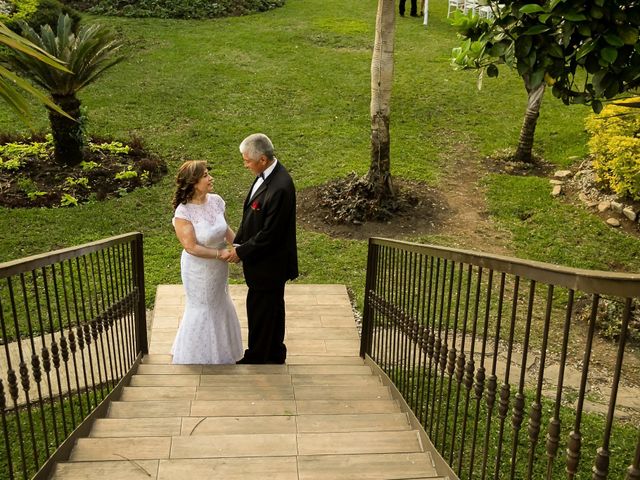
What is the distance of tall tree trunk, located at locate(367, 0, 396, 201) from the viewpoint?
28.7 feet

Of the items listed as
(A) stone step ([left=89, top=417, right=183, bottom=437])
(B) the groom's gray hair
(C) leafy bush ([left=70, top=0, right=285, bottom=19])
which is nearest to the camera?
(A) stone step ([left=89, top=417, right=183, bottom=437])

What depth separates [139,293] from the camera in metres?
5.50

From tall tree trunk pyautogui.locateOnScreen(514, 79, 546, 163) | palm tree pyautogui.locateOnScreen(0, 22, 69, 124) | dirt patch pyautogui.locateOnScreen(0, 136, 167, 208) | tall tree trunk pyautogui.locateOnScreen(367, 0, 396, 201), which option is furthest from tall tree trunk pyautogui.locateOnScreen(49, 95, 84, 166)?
palm tree pyautogui.locateOnScreen(0, 22, 69, 124)

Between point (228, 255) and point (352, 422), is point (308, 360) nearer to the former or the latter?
point (228, 255)

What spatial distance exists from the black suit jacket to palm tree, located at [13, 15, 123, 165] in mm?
5577

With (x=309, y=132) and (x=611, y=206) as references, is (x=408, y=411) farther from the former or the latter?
(x=309, y=132)

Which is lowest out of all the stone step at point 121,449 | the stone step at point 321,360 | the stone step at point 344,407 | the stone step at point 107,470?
the stone step at point 321,360

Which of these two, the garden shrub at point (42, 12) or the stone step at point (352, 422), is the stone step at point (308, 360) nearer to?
the stone step at point (352, 422)

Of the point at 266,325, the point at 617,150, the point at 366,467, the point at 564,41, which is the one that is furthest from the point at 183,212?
the point at 617,150

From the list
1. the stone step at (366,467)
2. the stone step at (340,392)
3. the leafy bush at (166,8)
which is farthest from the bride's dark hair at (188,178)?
the leafy bush at (166,8)

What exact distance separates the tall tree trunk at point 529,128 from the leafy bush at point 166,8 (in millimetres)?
11413

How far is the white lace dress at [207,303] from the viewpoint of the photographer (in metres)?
5.13

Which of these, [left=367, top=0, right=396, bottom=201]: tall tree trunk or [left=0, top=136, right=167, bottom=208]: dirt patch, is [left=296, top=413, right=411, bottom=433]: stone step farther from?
[left=0, top=136, right=167, bottom=208]: dirt patch

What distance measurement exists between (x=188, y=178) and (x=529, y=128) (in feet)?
24.5
